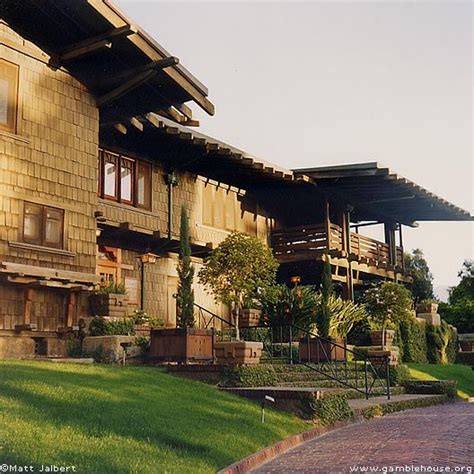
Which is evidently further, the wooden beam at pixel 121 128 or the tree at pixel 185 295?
the wooden beam at pixel 121 128

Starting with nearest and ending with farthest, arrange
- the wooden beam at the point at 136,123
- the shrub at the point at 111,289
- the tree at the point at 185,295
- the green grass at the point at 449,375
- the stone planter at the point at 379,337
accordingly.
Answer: the tree at the point at 185,295
the shrub at the point at 111,289
the wooden beam at the point at 136,123
the green grass at the point at 449,375
the stone planter at the point at 379,337

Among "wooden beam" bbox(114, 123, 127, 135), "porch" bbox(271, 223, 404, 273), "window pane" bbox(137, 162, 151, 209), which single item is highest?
"wooden beam" bbox(114, 123, 127, 135)

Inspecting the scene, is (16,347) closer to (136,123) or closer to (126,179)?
(126,179)

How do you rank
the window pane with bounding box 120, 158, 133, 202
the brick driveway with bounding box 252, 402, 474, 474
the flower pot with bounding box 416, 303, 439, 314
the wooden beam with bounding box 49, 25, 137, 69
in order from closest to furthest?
the brick driveway with bounding box 252, 402, 474, 474, the wooden beam with bounding box 49, 25, 137, 69, the window pane with bounding box 120, 158, 133, 202, the flower pot with bounding box 416, 303, 439, 314

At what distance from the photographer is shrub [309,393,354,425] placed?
1212 centimetres

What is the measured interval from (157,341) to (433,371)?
10794 mm

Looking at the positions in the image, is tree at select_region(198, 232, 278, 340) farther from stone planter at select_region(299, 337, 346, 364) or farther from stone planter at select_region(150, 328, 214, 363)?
stone planter at select_region(150, 328, 214, 363)

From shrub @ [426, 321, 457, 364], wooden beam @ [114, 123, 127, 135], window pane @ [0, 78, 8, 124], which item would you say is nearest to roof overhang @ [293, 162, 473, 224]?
shrub @ [426, 321, 457, 364]

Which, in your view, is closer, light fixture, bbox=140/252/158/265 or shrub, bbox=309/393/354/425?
shrub, bbox=309/393/354/425

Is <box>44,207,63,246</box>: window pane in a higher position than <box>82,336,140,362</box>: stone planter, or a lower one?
higher

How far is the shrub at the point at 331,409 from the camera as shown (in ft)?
39.8

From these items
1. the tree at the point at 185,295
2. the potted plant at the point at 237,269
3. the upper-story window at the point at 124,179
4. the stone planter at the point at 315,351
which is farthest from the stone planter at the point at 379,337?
the tree at the point at 185,295

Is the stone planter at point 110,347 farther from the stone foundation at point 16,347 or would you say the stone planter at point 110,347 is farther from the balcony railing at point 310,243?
the balcony railing at point 310,243

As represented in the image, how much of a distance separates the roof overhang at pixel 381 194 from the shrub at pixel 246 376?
12.0 m
